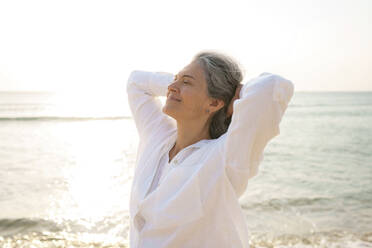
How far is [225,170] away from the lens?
70.2 inches

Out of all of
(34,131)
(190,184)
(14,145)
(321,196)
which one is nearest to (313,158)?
(321,196)

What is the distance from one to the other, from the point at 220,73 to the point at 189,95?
21 centimetres

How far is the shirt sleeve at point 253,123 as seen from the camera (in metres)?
1.71

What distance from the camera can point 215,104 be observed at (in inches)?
84.9

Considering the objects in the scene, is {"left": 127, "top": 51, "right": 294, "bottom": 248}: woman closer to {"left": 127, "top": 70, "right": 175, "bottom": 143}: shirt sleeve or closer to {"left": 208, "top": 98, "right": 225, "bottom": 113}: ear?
{"left": 208, "top": 98, "right": 225, "bottom": 113}: ear

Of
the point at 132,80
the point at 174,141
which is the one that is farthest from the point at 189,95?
the point at 132,80

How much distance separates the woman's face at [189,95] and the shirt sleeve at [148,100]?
36cm

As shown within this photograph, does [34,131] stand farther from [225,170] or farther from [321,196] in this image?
[225,170]

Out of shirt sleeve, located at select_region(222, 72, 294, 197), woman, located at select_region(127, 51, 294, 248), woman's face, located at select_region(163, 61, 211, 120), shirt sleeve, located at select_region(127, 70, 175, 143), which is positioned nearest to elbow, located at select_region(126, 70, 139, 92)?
shirt sleeve, located at select_region(127, 70, 175, 143)

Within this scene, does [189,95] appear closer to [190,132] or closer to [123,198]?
[190,132]

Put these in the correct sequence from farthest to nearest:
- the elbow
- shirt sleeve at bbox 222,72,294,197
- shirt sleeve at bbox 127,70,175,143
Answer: the elbow, shirt sleeve at bbox 127,70,175,143, shirt sleeve at bbox 222,72,294,197

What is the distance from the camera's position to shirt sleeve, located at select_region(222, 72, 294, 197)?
67.4 inches

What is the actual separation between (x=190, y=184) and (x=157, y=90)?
0.93 m

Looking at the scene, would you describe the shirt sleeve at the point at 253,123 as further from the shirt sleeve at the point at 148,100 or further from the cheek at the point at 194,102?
the shirt sleeve at the point at 148,100
